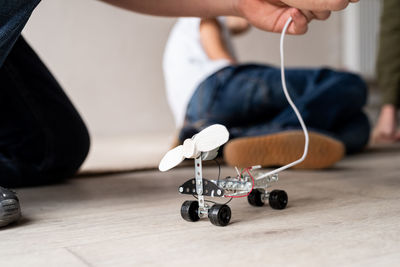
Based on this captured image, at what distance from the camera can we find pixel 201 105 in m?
1.49

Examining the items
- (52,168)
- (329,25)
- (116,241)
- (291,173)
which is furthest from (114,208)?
(329,25)

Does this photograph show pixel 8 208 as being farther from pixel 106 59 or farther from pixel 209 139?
pixel 106 59

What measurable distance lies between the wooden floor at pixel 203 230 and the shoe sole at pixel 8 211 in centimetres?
2

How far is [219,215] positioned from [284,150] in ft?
1.96

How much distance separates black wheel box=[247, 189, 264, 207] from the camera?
82 centimetres

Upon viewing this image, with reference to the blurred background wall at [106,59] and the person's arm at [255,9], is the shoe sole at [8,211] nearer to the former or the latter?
the person's arm at [255,9]

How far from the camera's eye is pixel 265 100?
1448 mm

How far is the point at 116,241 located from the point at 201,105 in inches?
34.8

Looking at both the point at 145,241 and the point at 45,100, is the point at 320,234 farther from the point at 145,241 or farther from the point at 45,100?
the point at 45,100

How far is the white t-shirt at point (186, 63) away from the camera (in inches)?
63.8

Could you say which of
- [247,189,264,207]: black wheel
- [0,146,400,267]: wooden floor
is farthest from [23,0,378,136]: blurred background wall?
[247,189,264,207]: black wheel

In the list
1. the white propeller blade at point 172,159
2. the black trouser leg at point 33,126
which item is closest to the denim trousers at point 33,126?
the black trouser leg at point 33,126

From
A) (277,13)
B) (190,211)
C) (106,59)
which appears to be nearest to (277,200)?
(190,211)

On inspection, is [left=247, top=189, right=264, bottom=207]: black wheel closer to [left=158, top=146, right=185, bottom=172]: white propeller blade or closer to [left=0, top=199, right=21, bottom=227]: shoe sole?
[left=158, top=146, right=185, bottom=172]: white propeller blade
